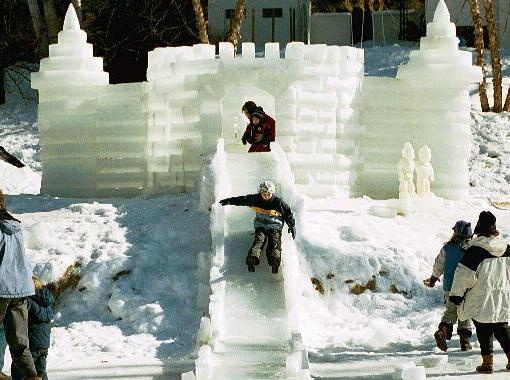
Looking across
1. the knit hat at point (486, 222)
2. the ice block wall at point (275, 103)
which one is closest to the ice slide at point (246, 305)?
the knit hat at point (486, 222)

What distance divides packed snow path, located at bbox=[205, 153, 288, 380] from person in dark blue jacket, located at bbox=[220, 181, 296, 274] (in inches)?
10.0

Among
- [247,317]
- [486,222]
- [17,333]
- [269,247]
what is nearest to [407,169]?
[269,247]

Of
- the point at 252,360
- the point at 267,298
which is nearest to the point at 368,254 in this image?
the point at 267,298

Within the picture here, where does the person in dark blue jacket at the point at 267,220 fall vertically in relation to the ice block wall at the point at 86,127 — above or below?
below

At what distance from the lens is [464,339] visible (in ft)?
52.7

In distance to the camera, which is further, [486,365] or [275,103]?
[275,103]

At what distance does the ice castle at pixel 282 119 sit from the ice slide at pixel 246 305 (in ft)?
9.28

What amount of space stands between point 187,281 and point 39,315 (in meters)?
5.87

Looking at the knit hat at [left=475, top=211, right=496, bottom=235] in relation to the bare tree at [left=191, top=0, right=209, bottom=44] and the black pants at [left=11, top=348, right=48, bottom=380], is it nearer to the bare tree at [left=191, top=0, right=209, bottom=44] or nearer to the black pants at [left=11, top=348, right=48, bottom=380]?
the black pants at [left=11, top=348, right=48, bottom=380]

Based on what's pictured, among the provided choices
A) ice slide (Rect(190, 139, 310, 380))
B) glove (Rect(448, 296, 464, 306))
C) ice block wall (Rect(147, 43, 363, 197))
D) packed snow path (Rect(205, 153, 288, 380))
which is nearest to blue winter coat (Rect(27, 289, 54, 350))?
ice slide (Rect(190, 139, 310, 380))

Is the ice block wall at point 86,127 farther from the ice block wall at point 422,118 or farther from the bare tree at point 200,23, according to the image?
the bare tree at point 200,23

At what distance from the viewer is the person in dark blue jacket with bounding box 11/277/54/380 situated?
13.5 meters

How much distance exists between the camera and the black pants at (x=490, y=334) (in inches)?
579

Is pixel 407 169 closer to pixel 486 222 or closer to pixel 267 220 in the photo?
pixel 267 220
